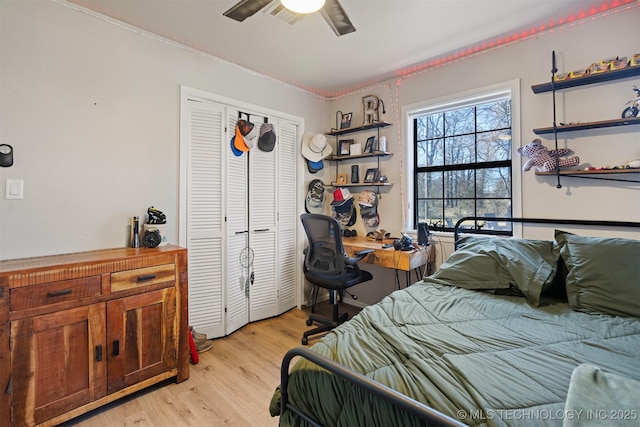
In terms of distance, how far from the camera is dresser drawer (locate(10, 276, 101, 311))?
1472 millimetres

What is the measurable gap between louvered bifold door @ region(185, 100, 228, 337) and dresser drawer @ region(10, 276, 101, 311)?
2.92ft

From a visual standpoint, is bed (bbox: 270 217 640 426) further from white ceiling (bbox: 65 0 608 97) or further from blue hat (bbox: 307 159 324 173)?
blue hat (bbox: 307 159 324 173)

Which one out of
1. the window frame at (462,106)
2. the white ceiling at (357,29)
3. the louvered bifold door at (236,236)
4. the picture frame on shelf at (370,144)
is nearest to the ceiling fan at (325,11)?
the white ceiling at (357,29)

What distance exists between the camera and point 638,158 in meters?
1.99

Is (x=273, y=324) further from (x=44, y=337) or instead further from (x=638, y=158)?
(x=638, y=158)

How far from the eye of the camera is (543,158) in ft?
7.36

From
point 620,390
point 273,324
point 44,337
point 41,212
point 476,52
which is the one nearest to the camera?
point 620,390

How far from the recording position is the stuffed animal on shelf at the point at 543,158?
218cm

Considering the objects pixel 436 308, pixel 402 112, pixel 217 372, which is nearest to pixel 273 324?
pixel 217 372

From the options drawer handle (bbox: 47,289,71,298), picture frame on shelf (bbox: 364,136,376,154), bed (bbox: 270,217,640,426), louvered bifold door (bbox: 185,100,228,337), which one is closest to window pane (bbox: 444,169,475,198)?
picture frame on shelf (bbox: 364,136,376,154)

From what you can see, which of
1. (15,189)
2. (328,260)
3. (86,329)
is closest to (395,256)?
(328,260)

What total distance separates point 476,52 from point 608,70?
3.23 feet

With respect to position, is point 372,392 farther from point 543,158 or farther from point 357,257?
point 543,158

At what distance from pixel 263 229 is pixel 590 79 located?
2928 mm
